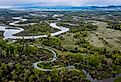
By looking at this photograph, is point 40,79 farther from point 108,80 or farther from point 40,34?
point 40,34

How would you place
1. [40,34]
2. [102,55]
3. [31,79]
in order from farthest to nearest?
1. [40,34]
2. [102,55]
3. [31,79]

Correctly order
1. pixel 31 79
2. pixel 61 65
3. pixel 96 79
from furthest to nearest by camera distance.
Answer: pixel 61 65, pixel 96 79, pixel 31 79

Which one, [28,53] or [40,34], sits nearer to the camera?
[28,53]

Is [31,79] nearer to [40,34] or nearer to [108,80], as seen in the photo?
[108,80]

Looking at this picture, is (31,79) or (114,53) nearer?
(31,79)

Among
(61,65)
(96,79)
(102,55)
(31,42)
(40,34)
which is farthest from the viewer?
(40,34)

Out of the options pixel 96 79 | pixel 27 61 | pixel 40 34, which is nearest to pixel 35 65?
pixel 27 61

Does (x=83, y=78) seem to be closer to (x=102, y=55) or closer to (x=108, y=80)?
(x=108, y=80)

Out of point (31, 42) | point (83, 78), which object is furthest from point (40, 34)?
point (83, 78)

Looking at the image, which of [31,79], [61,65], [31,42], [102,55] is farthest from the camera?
[31,42]
